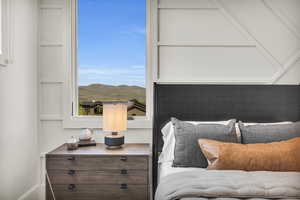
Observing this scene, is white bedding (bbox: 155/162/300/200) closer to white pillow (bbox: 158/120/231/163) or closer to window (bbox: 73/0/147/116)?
white pillow (bbox: 158/120/231/163)

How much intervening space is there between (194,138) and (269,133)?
0.69m

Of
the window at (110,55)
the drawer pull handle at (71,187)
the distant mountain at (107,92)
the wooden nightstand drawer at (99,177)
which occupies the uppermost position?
the window at (110,55)

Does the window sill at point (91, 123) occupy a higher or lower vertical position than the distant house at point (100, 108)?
lower

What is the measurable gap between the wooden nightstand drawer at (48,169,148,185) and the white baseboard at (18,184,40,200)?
570mm

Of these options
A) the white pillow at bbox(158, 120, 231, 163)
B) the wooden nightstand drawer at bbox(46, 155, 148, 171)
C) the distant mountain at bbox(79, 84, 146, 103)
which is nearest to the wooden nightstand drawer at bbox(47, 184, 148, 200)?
the wooden nightstand drawer at bbox(46, 155, 148, 171)

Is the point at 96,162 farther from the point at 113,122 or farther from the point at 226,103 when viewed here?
the point at 226,103

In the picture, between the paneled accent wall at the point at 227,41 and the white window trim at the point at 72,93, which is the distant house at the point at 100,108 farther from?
the paneled accent wall at the point at 227,41

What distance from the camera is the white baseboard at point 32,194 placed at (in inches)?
112

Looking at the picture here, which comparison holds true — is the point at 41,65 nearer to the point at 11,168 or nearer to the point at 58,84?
the point at 58,84

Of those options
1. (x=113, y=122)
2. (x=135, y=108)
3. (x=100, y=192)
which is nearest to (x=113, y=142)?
(x=113, y=122)

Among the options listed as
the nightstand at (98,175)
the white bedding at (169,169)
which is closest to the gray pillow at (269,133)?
the white bedding at (169,169)

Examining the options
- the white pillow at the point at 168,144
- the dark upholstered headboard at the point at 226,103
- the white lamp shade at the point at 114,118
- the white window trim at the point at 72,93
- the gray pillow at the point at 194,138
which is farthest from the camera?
the white window trim at the point at 72,93

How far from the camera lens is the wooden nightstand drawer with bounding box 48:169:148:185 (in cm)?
253

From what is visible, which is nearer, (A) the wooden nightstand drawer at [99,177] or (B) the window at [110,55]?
(A) the wooden nightstand drawer at [99,177]
